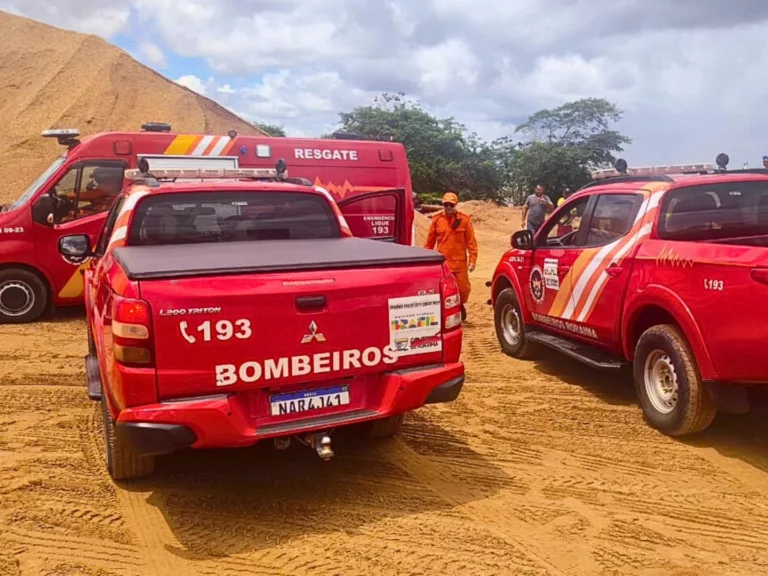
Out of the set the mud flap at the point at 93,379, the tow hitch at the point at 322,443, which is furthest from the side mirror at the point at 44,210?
the tow hitch at the point at 322,443

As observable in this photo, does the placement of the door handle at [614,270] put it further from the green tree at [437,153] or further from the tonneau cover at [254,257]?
the green tree at [437,153]

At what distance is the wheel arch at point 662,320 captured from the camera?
4.37 m

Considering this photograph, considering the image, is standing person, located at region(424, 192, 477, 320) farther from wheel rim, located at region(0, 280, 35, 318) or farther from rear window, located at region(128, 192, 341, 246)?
wheel rim, located at region(0, 280, 35, 318)

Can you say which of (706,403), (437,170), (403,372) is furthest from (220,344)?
(437,170)

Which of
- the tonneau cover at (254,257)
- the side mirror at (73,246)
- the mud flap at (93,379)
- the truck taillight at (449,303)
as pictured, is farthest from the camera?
the side mirror at (73,246)

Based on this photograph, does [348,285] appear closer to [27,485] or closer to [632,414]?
[27,485]

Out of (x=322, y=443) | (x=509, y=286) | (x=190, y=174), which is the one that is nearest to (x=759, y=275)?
(x=322, y=443)


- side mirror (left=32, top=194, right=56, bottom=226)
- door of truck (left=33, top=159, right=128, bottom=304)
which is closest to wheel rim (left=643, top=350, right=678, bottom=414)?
door of truck (left=33, top=159, right=128, bottom=304)

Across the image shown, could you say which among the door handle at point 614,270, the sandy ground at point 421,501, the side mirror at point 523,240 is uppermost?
the side mirror at point 523,240

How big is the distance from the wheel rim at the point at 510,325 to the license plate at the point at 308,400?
12.5ft

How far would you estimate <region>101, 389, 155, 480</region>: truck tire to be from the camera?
12.9 ft

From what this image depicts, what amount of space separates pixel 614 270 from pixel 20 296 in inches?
287

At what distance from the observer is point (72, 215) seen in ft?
29.2

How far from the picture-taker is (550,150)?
32938mm
